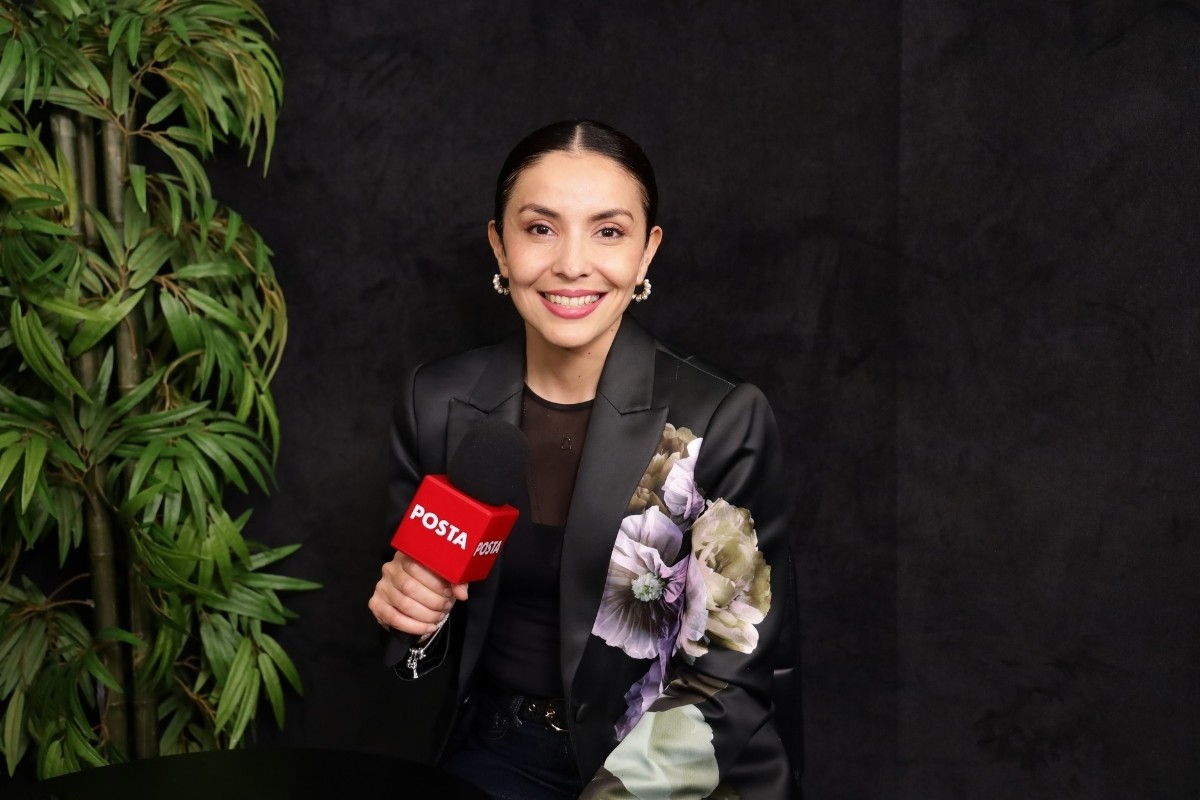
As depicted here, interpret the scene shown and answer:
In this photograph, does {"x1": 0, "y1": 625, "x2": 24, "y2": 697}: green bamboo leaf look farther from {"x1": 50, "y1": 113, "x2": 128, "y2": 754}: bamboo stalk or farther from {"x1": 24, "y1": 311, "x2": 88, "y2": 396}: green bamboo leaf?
{"x1": 24, "y1": 311, "x2": 88, "y2": 396}: green bamboo leaf

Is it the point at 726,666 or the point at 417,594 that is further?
the point at 726,666

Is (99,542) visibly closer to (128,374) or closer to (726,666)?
(128,374)

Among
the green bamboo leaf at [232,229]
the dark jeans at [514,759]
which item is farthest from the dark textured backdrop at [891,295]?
the dark jeans at [514,759]

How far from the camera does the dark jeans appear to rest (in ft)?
5.15

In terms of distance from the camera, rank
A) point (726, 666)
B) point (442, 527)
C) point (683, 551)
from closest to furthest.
→ point (442, 527)
point (726, 666)
point (683, 551)

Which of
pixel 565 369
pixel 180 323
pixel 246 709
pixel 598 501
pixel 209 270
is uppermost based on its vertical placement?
pixel 209 270

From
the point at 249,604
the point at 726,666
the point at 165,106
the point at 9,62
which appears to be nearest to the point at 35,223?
the point at 9,62

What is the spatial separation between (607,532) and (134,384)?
3.20 feet

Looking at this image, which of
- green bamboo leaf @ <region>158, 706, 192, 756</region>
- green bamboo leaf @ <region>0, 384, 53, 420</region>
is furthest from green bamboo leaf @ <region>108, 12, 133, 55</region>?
green bamboo leaf @ <region>158, 706, 192, 756</region>

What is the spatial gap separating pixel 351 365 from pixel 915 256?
1.12 m

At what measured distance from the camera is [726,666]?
4.69 feet

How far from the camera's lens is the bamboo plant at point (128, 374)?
1781mm

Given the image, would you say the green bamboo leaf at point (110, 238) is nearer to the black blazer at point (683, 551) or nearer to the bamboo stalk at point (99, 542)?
the bamboo stalk at point (99, 542)

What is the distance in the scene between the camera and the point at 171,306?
6.22 feet
